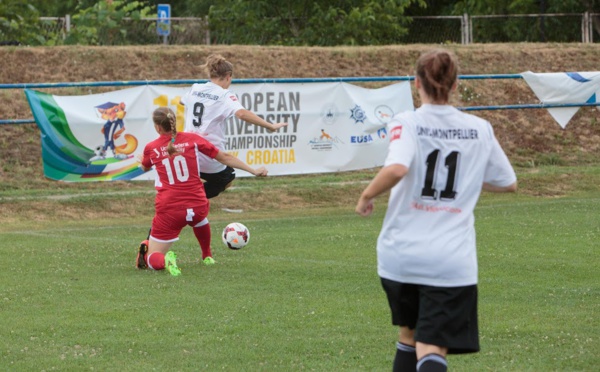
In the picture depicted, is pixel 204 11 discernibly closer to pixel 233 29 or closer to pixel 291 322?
pixel 233 29

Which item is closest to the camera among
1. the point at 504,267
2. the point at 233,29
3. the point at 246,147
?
the point at 504,267

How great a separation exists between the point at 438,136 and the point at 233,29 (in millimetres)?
24389

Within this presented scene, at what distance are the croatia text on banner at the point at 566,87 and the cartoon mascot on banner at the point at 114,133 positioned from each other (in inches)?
299

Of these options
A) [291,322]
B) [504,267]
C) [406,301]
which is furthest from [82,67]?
[406,301]

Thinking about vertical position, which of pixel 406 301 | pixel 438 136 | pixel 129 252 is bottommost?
pixel 129 252

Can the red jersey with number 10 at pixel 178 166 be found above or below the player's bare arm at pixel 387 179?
below

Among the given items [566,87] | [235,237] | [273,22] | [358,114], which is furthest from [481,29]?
[235,237]

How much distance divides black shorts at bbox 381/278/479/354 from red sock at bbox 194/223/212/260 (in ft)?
18.9

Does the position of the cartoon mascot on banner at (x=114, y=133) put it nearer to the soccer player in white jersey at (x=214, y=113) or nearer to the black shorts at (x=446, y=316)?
the soccer player in white jersey at (x=214, y=113)

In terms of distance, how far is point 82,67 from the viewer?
22.1m

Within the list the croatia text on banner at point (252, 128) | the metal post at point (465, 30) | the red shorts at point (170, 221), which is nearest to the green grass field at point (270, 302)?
the red shorts at point (170, 221)

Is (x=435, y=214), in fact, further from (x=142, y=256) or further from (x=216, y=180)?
(x=216, y=180)

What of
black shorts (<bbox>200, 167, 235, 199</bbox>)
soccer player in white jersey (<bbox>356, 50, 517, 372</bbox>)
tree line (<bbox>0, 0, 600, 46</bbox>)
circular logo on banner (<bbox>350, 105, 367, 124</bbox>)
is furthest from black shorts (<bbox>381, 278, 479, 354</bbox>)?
tree line (<bbox>0, 0, 600, 46</bbox>)

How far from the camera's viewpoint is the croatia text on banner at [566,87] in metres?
19.8
